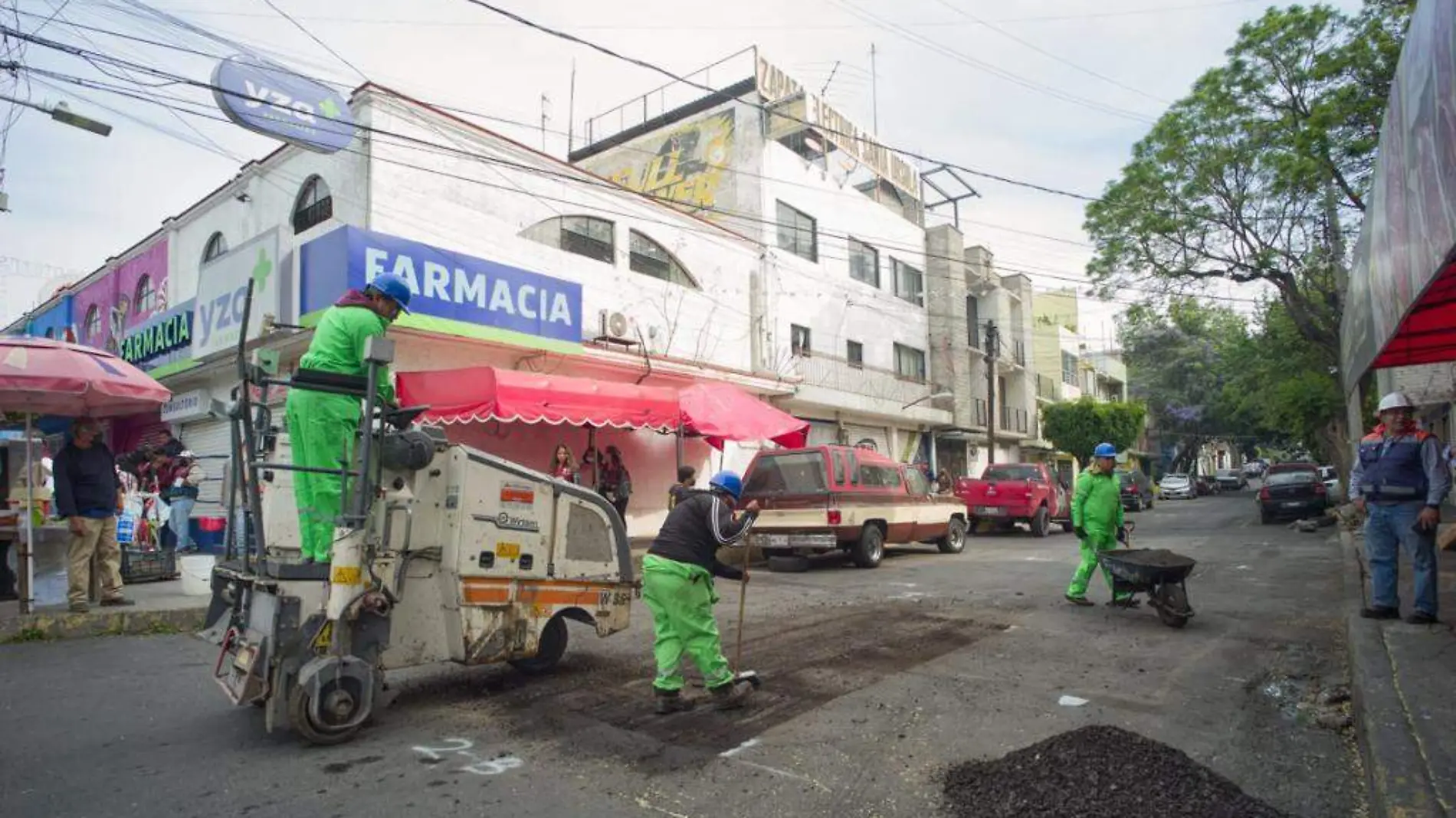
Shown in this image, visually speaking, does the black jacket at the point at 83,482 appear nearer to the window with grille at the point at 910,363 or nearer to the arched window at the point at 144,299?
the arched window at the point at 144,299

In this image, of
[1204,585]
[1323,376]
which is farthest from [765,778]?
[1323,376]

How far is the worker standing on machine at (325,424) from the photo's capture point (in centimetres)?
441

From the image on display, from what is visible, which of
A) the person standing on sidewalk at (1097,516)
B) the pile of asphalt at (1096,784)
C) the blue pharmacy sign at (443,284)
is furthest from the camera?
the blue pharmacy sign at (443,284)

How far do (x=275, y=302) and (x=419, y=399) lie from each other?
104 inches

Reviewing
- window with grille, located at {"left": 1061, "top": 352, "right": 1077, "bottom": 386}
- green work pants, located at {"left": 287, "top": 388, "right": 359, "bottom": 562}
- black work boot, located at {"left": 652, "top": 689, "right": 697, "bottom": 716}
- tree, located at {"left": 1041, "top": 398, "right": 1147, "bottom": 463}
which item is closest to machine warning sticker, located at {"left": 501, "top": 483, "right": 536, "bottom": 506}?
green work pants, located at {"left": 287, "top": 388, "right": 359, "bottom": 562}

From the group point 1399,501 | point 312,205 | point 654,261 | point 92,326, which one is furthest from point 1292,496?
point 92,326

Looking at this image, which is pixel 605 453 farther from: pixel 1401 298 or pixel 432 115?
pixel 1401 298

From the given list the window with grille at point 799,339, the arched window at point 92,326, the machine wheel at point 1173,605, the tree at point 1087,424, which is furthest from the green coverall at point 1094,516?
the tree at point 1087,424

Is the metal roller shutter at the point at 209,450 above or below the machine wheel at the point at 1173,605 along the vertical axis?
above

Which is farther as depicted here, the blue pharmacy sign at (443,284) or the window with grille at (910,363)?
the window with grille at (910,363)

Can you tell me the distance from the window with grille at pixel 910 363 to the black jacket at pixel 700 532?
21538 millimetres

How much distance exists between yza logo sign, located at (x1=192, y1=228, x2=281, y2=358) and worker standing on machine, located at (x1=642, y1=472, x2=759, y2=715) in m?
9.62

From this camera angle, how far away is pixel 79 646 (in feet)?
22.3

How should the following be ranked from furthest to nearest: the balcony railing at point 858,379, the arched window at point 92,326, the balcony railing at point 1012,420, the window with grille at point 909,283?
the balcony railing at point 1012,420
the window with grille at point 909,283
the balcony railing at point 858,379
the arched window at point 92,326
